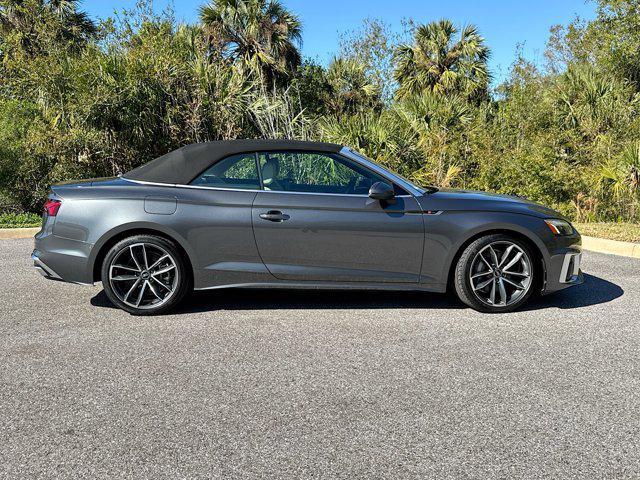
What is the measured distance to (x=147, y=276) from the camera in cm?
493

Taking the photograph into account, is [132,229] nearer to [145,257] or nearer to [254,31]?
[145,257]

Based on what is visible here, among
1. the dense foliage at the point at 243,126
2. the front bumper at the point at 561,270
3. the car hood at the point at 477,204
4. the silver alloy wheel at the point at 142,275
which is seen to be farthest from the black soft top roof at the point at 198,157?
the dense foliage at the point at 243,126

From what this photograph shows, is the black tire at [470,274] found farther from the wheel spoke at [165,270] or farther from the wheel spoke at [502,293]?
the wheel spoke at [165,270]

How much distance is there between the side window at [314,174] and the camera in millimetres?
5027

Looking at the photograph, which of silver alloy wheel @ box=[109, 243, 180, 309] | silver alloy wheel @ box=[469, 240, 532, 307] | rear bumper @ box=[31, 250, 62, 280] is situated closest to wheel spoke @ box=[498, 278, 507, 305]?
silver alloy wheel @ box=[469, 240, 532, 307]

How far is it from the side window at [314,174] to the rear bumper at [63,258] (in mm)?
1616

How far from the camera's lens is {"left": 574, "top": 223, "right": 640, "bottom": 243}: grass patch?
8875mm

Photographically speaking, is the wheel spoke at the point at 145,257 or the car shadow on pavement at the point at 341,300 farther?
the car shadow on pavement at the point at 341,300

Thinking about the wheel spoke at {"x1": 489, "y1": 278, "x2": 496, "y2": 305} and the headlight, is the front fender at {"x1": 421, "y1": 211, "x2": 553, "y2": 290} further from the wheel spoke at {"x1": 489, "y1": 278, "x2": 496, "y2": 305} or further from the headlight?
the wheel spoke at {"x1": 489, "y1": 278, "x2": 496, "y2": 305}

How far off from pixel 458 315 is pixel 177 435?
9.35 feet

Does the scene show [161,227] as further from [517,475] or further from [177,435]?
[517,475]

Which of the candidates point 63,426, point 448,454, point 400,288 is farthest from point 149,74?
point 448,454

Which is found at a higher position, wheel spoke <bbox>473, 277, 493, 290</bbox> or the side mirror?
the side mirror

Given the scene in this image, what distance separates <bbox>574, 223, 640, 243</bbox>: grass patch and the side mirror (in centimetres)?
534
